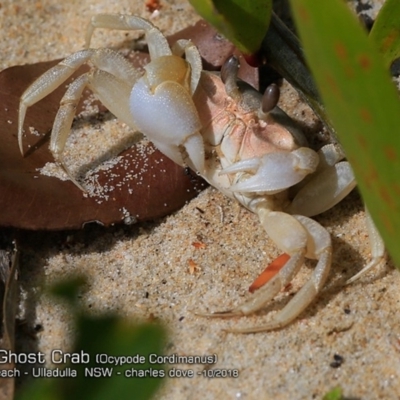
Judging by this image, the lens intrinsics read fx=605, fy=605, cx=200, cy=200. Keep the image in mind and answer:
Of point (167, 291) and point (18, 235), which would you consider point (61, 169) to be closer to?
point (18, 235)

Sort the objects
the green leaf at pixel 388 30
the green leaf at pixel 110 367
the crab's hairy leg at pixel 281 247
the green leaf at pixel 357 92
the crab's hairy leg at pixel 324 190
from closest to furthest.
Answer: the green leaf at pixel 357 92, the green leaf at pixel 110 367, the crab's hairy leg at pixel 281 247, the green leaf at pixel 388 30, the crab's hairy leg at pixel 324 190

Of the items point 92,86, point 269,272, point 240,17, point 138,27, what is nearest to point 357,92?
point 240,17

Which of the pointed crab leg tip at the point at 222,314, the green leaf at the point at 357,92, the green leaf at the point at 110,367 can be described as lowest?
the green leaf at the point at 110,367

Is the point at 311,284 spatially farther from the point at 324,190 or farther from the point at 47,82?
the point at 47,82

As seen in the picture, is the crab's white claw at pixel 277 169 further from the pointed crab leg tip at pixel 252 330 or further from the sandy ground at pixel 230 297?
the pointed crab leg tip at pixel 252 330

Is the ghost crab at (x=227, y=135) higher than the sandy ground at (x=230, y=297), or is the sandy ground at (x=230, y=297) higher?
the ghost crab at (x=227, y=135)

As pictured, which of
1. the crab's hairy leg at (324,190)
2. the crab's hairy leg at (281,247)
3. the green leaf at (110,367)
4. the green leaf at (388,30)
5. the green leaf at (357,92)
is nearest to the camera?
the green leaf at (357,92)

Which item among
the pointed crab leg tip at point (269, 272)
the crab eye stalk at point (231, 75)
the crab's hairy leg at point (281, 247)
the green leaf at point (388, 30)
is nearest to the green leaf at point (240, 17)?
the crab eye stalk at point (231, 75)

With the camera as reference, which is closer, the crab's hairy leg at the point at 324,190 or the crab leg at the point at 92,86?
the crab's hairy leg at the point at 324,190
